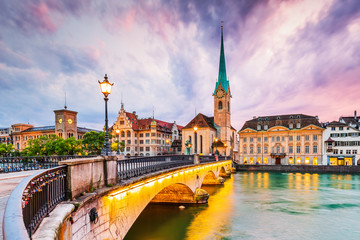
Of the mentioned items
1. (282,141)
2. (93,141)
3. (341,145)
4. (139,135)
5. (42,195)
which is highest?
(42,195)

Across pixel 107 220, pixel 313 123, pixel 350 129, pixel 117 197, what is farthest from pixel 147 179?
pixel 350 129

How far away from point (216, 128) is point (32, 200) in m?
65.6

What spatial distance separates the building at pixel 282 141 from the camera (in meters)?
56.4

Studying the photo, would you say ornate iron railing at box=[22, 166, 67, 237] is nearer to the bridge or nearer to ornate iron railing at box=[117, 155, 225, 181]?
the bridge

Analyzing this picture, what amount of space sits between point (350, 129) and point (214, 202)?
50.7 meters

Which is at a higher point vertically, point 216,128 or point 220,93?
point 220,93

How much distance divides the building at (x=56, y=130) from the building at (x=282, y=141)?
185ft

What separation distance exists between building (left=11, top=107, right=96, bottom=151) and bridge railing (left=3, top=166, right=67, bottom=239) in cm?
7416

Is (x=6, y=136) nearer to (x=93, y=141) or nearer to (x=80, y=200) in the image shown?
(x=93, y=141)

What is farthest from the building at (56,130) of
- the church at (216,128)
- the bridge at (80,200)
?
the bridge at (80,200)

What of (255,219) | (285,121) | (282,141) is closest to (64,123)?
(282,141)

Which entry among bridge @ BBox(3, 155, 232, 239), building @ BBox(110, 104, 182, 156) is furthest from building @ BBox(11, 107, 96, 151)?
bridge @ BBox(3, 155, 232, 239)

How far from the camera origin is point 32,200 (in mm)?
4074

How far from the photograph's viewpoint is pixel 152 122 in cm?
6631
